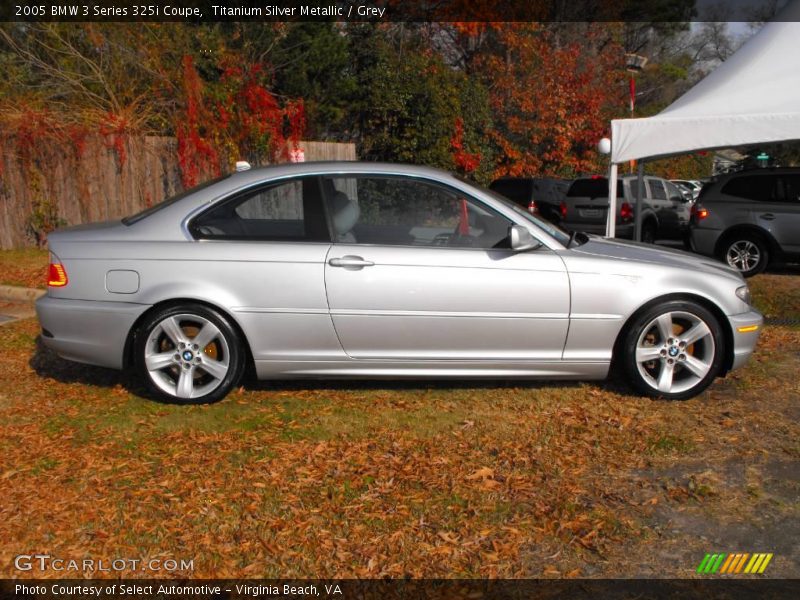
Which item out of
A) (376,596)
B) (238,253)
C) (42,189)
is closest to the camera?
(376,596)

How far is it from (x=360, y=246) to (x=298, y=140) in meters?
10.9

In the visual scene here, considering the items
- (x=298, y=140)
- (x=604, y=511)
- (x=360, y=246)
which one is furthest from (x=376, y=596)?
(x=298, y=140)

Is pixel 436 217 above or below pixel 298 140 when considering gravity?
below

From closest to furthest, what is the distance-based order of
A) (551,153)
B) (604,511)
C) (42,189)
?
(604,511) → (42,189) → (551,153)

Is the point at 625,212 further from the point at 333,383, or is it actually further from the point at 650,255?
the point at 333,383

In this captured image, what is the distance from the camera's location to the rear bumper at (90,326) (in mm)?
5168

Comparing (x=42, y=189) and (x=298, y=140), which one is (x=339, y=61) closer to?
(x=298, y=140)

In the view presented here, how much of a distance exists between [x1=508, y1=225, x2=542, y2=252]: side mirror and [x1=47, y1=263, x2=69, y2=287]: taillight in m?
2.93

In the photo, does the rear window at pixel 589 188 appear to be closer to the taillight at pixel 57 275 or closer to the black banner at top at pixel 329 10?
the black banner at top at pixel 329 10

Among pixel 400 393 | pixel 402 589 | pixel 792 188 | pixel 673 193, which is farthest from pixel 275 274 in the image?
pixel 673 193

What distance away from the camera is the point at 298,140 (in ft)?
51.1

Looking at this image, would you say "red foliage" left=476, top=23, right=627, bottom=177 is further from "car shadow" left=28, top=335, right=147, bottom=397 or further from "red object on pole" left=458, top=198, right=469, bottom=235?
"red object on pole" left=458, top=198, right=469, bottom=235

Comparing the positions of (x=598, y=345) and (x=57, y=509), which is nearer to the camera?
(x=57, y=509)

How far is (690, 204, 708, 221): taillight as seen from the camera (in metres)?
11.8
